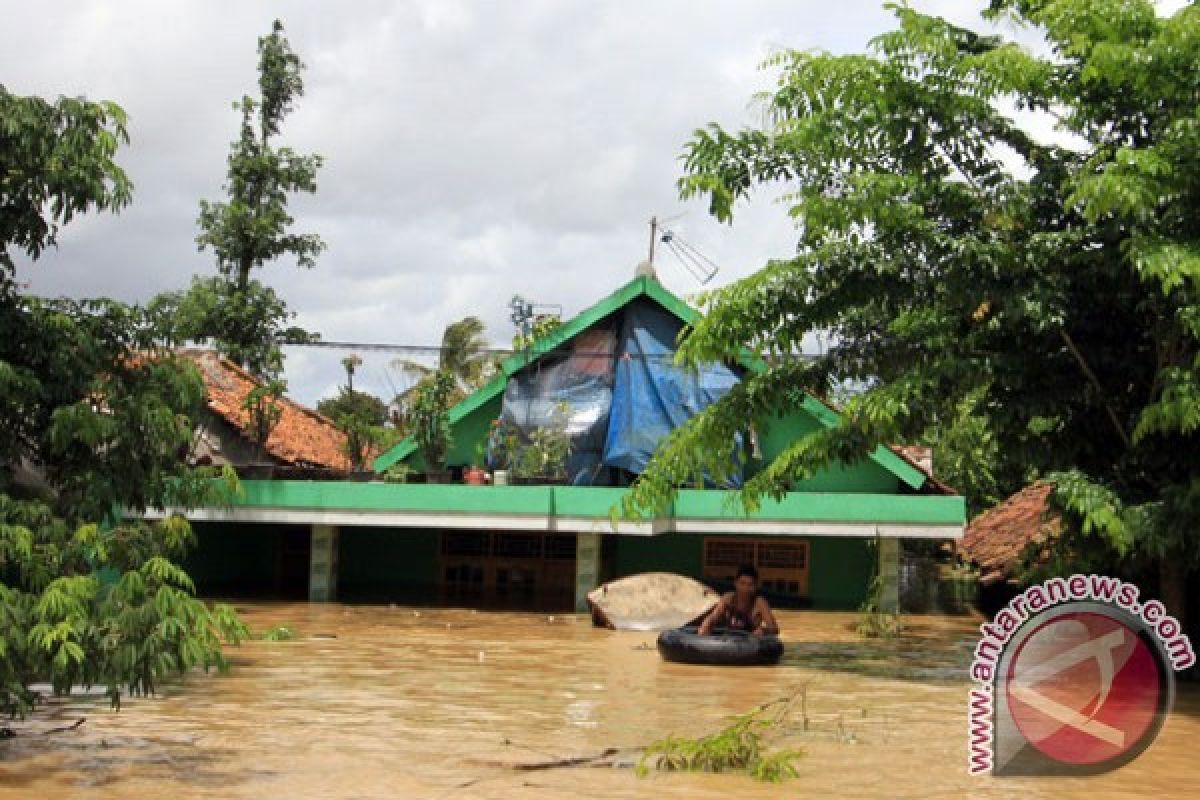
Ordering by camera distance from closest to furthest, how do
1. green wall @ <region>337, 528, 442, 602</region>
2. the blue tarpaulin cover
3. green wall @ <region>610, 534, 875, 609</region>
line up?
the blue tarpaulin cover → green wall @ <region>610, 534, 875, 609</region> → green wall @ <region>337, 528, 442, 602</region>

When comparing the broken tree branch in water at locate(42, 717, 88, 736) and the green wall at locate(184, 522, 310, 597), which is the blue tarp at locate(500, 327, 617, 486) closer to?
the green wall at locate(184, 522, 310, 597)

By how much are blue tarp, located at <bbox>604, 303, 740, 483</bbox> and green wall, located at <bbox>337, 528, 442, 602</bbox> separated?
15.5ft

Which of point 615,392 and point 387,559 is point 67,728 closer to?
point 615,392

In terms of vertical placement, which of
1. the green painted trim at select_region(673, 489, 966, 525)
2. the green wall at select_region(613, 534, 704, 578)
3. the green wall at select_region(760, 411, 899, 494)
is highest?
the green wall at select_region(760, 411, 899, 494)

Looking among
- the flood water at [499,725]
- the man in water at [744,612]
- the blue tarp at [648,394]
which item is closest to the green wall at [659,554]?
the blue tarp at [648,394]

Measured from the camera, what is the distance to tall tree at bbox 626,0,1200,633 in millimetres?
12578

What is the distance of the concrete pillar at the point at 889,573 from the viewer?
805 inches

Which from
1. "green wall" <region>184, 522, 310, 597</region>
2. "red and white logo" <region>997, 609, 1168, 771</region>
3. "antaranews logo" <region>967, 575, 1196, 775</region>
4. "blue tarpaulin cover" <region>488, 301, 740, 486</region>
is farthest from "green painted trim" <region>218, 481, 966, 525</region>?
"antaranews logo" <region>967, 575, 1196, 775</region>

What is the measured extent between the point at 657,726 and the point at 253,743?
3.38 m

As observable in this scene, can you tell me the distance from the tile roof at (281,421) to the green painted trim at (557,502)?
3.01 meters

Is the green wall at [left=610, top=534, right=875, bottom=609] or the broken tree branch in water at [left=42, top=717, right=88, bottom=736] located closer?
the broken tree branch in water at [left=42, top=717, right=88, bottom=736]

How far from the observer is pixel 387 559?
24328 millimetres

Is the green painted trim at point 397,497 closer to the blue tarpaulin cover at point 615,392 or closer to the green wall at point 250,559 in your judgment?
the blue tarpaulin cover at point 615,392

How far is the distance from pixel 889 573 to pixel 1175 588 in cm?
657
